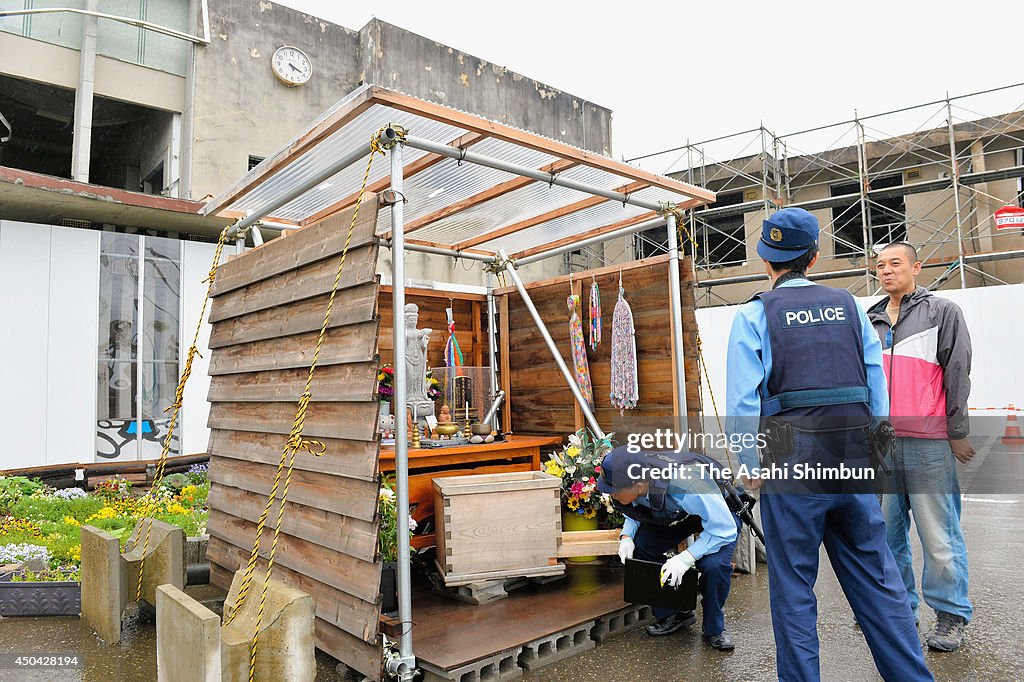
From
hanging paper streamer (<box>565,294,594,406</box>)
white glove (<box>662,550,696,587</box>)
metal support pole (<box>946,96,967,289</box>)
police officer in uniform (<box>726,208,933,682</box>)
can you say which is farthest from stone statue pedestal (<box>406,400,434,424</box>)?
metal support pole (<box>946,96,967,289</box>)

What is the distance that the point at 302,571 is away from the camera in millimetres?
3951

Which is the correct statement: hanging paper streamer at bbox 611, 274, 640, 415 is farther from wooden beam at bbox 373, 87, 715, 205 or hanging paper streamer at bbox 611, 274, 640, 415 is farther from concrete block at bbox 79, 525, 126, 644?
concrete block at bbox 79, 525, 126, 644

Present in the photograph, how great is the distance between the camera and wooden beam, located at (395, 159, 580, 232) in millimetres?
4863

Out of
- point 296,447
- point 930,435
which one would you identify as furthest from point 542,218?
point 930,435

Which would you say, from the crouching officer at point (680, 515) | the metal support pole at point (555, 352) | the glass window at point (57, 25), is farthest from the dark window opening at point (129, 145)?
the crouching officer at point (680, 515)

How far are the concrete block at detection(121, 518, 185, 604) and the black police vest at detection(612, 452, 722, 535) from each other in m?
2.93

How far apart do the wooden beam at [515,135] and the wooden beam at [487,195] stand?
16cm

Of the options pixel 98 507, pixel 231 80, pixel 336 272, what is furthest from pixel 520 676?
pixel 231 80

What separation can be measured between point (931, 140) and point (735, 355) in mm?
17628

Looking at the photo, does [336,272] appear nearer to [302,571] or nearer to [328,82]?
[302,571]

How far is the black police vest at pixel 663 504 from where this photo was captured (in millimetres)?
4113

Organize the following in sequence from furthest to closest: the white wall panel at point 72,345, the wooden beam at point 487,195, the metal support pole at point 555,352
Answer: the white wall panel at point 72,345
the metal support pole at point 555,352
the wooden beam at point 487,195

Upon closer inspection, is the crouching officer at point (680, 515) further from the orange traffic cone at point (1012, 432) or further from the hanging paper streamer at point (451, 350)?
the orange traffic cone at point (1012, 432)
